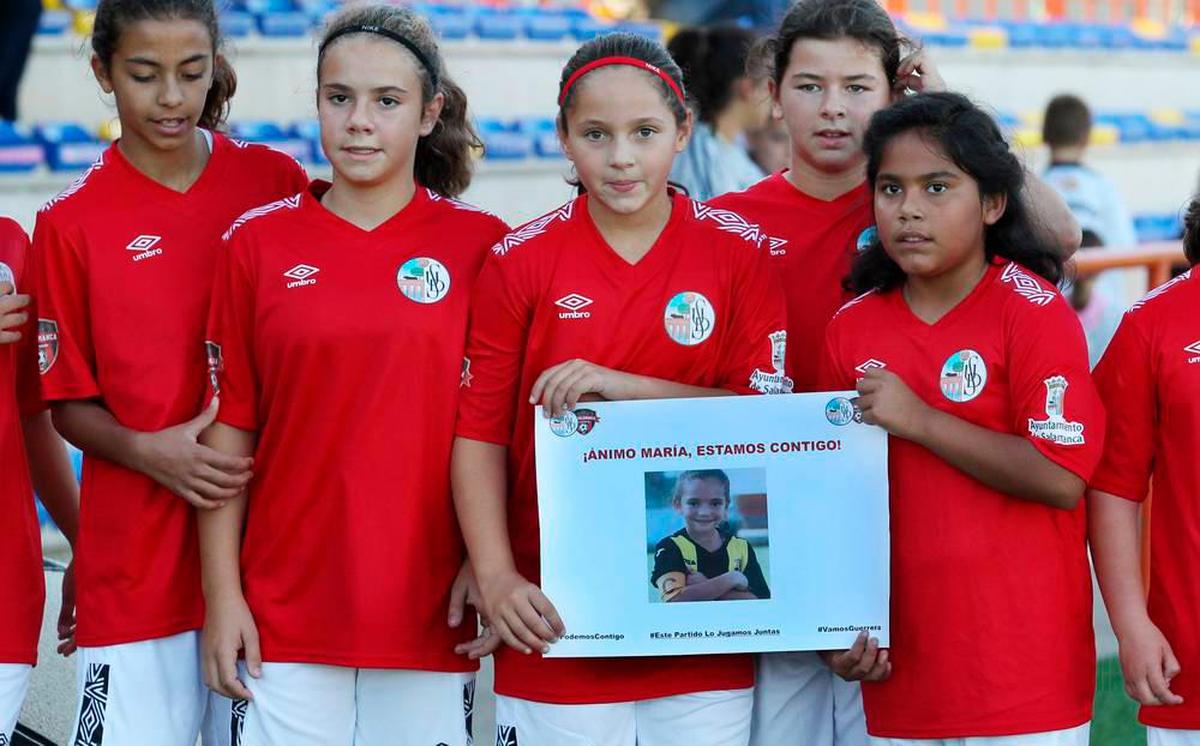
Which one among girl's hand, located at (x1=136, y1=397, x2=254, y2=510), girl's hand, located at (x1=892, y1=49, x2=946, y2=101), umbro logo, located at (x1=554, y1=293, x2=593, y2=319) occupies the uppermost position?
girl's hand, located at (x1=892, y1=49, x2=946, y2=101)

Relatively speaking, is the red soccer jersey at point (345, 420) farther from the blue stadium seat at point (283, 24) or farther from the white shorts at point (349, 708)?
the blue stadium seat at point (283, 24)

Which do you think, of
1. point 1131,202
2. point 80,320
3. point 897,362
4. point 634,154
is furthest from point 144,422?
point 1131,202

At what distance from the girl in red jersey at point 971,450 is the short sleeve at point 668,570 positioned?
330mm

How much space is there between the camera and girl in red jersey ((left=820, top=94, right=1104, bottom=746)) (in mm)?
2941

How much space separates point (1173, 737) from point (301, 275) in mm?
1879

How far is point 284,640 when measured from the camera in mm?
3180

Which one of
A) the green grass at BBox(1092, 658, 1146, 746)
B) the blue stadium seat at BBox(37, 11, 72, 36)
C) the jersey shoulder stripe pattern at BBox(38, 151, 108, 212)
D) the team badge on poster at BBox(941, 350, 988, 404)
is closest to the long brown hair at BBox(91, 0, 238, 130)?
the jersey shoulder stripe pattern at BBox(38, 151, 108, 212)

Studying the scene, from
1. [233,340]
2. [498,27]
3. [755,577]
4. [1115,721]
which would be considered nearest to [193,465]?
[233,340]

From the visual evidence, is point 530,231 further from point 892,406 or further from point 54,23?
point 54,23

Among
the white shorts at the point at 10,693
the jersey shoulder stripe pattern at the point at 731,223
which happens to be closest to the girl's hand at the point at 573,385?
the jersey shoulder stripe pattern at the point at 731,223

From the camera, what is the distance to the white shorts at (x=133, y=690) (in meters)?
3.29

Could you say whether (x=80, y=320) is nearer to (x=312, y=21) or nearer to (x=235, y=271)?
(x=235, y=271)

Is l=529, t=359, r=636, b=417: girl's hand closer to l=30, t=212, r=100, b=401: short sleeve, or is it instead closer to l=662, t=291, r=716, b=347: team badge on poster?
l=662, t=291, r=716, b=347: team badge on poster

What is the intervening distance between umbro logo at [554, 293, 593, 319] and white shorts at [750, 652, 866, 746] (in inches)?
32.8
